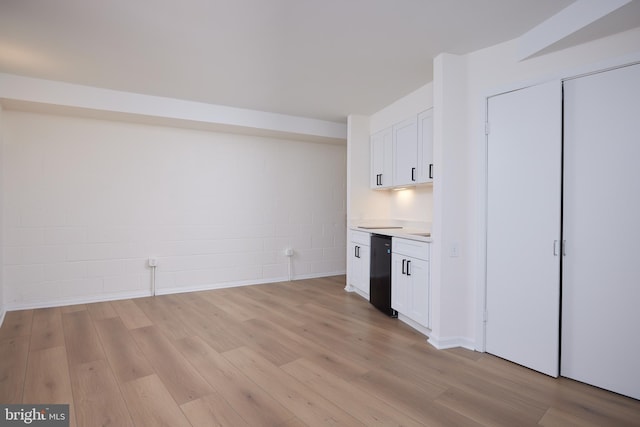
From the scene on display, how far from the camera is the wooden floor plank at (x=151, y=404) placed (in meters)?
1.83

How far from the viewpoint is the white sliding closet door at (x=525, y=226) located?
2.39m

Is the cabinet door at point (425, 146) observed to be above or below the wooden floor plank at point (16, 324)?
above

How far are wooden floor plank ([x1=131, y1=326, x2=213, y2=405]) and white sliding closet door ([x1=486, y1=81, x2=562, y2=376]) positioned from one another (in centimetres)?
236

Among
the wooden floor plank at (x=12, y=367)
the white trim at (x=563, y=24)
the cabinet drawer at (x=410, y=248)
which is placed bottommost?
the wooden floor plank at (x=12, y=367)

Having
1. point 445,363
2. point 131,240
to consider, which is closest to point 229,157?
point 131,240

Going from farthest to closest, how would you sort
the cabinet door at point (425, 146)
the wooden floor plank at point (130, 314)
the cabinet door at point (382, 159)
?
the cabinet door at point (382, 159), the cabinet door at point (425, 146), the wooden floor plank at point (130, 314)

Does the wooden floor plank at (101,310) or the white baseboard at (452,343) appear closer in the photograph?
the white baseboard at (452,343)

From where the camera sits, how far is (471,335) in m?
2.86

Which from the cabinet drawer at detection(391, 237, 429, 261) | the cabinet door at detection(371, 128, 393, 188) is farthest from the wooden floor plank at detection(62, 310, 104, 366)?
the cabinet door at detection(371, 128, 393, 188)

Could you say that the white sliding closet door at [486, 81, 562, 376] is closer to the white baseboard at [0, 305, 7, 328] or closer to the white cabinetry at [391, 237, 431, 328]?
the white cabinetry at [391, 237, 431, 328]

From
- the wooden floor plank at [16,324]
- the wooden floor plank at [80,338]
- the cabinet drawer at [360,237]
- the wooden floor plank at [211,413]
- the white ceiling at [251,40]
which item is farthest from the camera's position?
the cabinet drawer at [360,237]

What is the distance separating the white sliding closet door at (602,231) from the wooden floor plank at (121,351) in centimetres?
316

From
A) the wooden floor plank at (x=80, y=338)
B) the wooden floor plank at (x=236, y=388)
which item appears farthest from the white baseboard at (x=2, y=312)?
the wooden floor plank at (x=236, y=388)
